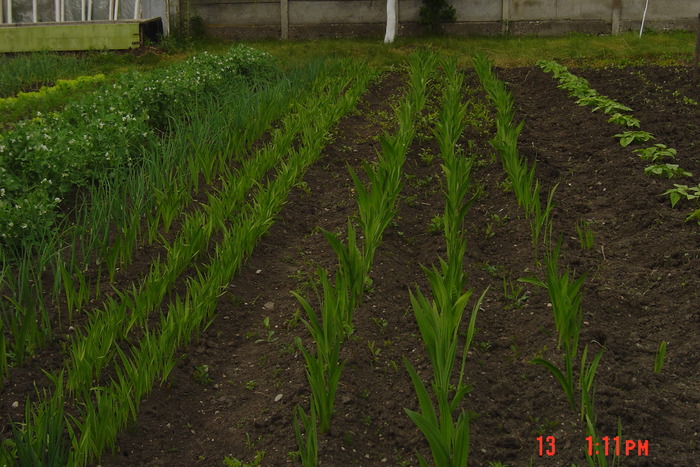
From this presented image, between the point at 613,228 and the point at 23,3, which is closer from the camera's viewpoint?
the point at 613,228

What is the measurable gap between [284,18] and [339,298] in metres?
10.5

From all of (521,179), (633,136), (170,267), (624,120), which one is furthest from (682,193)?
(170,267)

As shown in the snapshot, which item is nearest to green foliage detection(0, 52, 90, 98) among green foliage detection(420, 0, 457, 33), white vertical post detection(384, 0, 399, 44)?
white vertical post detection(384, 0, 399, 44)

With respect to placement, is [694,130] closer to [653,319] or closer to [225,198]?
[653,319]

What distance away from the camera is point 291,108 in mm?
7031

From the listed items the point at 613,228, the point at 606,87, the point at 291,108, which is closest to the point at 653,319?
the point at 613,228

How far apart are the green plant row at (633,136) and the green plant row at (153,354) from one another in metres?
2.15

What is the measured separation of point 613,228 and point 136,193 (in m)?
2.53

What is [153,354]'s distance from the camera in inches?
110

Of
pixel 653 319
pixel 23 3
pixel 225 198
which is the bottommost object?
pixel 653 319

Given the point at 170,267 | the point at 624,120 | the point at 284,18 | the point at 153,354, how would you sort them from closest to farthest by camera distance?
the point at 153,354
the point at 170,267
the point at 624,120
the point at 284,18

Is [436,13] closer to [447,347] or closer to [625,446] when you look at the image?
[447,347]
